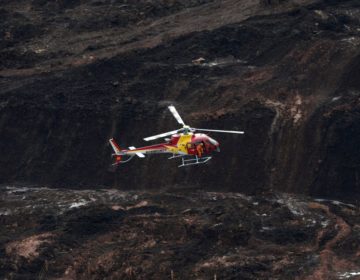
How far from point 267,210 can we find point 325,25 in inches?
618

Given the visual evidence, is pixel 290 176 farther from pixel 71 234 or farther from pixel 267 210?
pixel 71 234

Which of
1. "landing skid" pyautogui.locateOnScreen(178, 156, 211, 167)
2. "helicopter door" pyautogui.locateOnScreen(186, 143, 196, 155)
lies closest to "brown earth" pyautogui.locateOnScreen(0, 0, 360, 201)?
"landing skid" pyautogui.locateOnScreen(178, 156, 211, 167)

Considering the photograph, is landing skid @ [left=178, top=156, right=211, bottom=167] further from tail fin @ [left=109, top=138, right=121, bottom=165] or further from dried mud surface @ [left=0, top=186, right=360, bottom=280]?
tail fin @ [left=109, top=138, right=121, bottom=165]

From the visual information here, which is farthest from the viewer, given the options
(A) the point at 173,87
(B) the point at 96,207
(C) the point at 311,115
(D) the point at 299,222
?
(A) the point at 173,87

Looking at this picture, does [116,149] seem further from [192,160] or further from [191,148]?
[191,148]

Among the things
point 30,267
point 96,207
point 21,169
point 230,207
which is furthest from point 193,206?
point 21,169

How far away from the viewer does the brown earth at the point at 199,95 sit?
134 ft

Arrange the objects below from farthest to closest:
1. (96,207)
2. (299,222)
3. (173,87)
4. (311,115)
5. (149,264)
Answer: (173,87) < (311,115) < (96,207) < (299,222) < (149,264)

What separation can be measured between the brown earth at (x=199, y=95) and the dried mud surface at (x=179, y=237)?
2000 mm

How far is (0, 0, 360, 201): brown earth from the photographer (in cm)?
4097

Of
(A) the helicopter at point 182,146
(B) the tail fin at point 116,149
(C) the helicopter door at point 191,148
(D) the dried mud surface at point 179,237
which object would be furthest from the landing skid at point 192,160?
(B) the tail fin at point 116,149

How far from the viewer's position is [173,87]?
1860 inches

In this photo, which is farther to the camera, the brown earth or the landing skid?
the brown earth

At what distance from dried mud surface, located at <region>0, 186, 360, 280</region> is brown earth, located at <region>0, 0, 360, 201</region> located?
6.56ft
